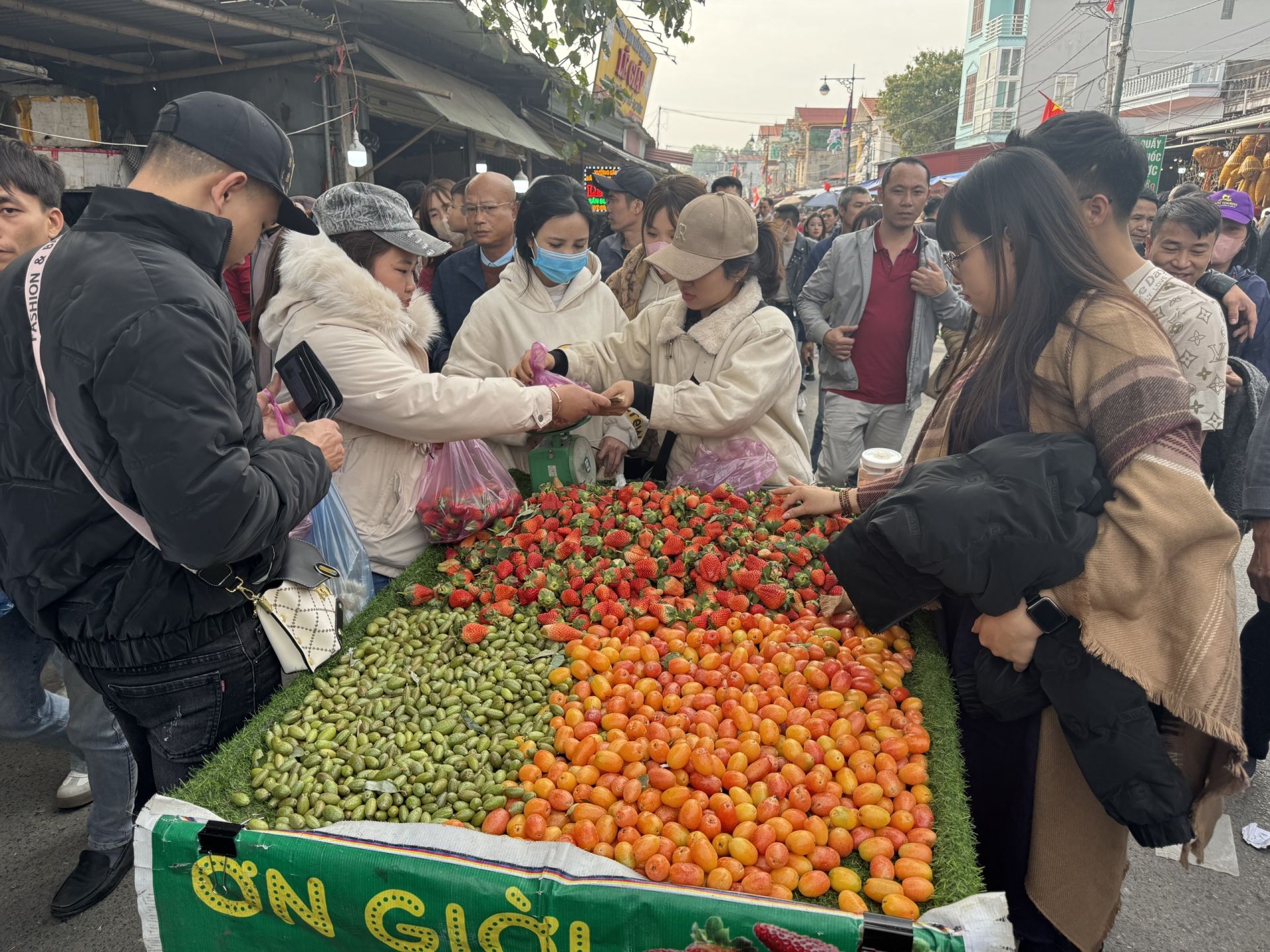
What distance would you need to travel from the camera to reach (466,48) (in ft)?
30.3

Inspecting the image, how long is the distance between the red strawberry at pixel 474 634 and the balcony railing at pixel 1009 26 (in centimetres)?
5429

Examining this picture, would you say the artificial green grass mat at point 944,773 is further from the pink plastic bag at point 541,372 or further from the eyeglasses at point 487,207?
the eyeglasses at point 487,207

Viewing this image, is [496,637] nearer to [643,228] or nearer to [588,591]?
[588,591]

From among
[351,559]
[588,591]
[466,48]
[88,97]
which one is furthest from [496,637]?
[466,48]

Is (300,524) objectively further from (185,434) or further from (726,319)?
(726,319)

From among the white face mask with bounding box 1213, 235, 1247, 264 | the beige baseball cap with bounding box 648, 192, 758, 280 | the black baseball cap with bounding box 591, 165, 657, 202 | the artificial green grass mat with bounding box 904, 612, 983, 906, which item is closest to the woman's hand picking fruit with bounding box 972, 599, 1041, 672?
the artificial green grass mat with bounding box 904, 612, 983, 906

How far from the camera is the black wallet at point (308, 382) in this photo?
212 centimetres

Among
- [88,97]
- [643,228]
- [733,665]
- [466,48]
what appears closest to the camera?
[733,665]

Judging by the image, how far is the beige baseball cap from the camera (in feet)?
9.27

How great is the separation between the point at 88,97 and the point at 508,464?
6083mm

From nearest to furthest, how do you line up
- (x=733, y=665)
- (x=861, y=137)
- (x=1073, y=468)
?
(x=1073, y=468) → (x=733, y=665) → (x=861, y=137)

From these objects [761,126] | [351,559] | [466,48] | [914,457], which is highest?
[761,126]

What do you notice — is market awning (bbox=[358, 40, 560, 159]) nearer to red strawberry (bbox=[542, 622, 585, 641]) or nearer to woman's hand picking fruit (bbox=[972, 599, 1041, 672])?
red strawberry (bbox=[542, 622, 585, 641])

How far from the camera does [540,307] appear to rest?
3.50 meters
